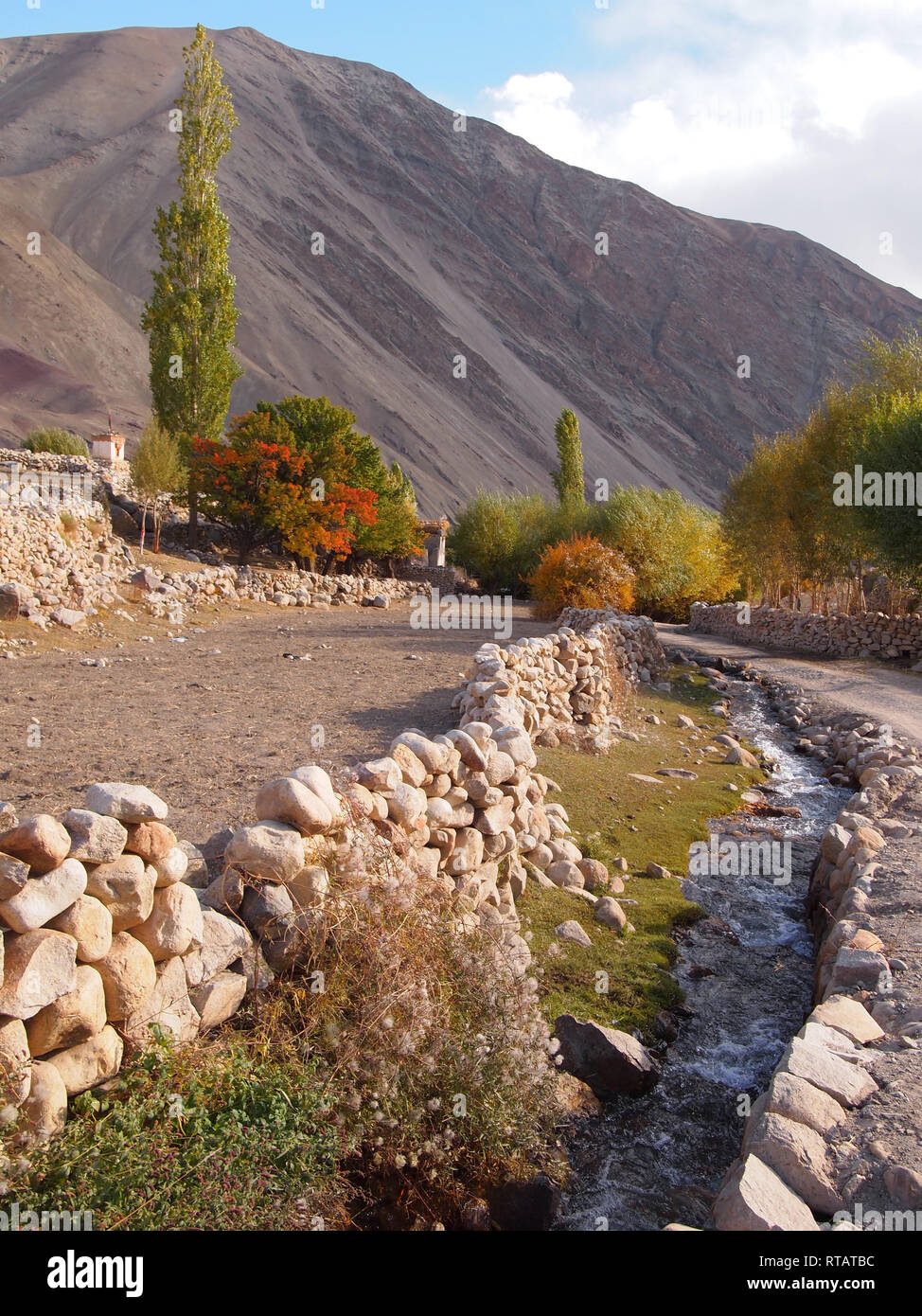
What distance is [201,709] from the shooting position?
9422mm

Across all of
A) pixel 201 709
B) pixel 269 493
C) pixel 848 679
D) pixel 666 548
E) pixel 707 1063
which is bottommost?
pixel 707 1063

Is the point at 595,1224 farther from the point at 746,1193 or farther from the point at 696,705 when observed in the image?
the point at 696,705

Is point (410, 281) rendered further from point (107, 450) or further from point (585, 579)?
point (585, 579)

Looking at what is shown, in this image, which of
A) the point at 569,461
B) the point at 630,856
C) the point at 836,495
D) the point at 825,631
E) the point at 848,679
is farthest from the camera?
the point at 569,461

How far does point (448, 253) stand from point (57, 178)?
1899 inches

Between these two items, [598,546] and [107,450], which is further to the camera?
[107,450]

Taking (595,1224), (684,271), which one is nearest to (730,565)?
(595,1224)

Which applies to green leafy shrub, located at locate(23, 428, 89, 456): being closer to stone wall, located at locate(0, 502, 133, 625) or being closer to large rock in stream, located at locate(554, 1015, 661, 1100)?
stone wall, located at locate(0, 502, 133, 625)

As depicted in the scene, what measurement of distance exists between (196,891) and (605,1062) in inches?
92.7

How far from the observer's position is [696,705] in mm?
16109

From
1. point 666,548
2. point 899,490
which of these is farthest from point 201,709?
point 666,548

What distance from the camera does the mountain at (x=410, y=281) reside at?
80312 mm

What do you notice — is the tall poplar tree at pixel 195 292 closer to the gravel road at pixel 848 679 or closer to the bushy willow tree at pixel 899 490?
the gravel road at pixel 848 679

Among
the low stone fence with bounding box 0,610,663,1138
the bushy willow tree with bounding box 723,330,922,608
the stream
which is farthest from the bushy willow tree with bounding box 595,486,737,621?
the low stone fence with bounding box 0,610,663,1138
